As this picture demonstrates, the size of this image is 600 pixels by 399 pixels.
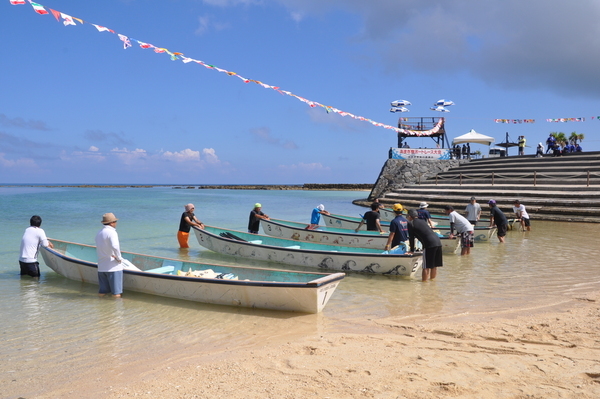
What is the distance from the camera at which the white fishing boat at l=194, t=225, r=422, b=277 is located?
955 centimetres

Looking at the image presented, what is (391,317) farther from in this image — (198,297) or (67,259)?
(67,259)

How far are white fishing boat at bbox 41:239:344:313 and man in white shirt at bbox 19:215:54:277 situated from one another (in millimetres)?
253

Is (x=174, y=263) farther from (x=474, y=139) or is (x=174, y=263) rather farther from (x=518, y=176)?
(x=474, y=139)

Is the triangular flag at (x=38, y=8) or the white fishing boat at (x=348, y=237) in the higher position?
the triangular flag at (x=38, y=8)

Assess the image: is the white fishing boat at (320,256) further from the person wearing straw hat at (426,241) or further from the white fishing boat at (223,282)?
the white fishing boat at (223,282)

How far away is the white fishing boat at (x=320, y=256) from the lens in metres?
9.55

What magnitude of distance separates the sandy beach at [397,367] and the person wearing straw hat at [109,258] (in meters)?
3.02

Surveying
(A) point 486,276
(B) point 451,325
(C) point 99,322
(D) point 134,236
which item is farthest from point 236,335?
(D) point 134,236

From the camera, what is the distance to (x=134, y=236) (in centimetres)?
1908

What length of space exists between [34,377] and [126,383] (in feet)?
3.81

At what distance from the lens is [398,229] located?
995 centimetres

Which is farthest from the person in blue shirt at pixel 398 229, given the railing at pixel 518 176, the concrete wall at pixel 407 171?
the concrete wall at pixel 407 171

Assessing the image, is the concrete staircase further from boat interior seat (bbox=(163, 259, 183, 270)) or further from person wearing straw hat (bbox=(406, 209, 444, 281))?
boat interior seat (bbox=(163, 259, 183, 270))

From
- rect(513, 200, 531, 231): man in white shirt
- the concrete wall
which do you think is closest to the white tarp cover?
the concrete wall
